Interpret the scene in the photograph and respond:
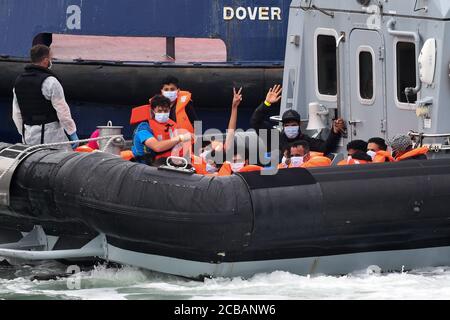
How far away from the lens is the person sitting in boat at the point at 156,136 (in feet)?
28.9

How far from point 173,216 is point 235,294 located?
578mm

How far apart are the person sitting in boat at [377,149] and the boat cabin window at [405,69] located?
1.04 ft

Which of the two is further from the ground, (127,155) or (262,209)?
→ (127,155)

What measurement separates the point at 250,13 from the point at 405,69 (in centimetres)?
459

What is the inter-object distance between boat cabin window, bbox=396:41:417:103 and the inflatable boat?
70 cm

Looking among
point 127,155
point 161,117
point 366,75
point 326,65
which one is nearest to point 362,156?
point 366,75

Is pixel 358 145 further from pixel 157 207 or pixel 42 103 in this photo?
pixel 42 103

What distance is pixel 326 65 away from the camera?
967 centimetres

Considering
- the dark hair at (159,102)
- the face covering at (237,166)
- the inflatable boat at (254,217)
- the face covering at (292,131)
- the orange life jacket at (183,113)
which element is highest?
the dark hair at (159,102)

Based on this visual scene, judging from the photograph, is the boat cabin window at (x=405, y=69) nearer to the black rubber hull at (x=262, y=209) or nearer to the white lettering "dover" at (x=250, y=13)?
the black rubber hull at (x=262, y=209)

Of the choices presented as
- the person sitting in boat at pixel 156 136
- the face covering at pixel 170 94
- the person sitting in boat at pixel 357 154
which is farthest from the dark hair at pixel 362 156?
the face covering at pixel 170 94

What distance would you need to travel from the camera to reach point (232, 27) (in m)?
13.3

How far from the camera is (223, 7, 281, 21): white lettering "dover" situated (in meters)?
13.3
